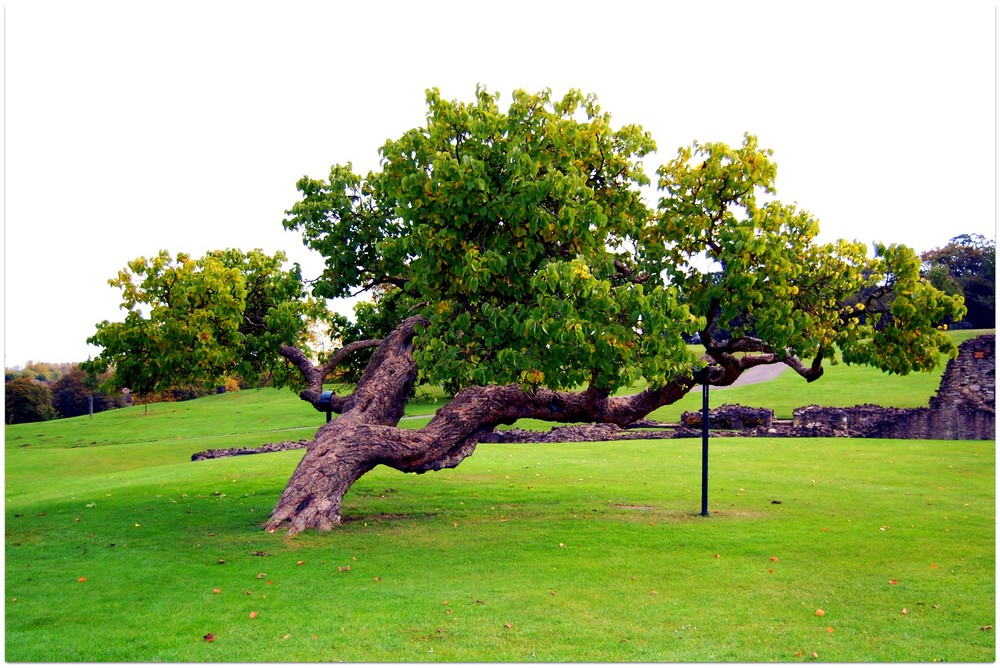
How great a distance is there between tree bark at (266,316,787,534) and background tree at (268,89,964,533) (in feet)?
0.13

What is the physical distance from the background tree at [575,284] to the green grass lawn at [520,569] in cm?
216

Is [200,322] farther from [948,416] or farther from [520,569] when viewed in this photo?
[948,416]

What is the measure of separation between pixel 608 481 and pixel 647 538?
767 centimetres

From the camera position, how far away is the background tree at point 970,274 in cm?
6494

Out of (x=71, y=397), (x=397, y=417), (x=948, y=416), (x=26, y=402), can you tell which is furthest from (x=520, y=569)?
(x=71, y=397)

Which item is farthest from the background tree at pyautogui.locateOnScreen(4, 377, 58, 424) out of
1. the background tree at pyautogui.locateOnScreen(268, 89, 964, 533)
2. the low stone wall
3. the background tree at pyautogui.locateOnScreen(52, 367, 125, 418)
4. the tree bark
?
the background tree at pyautogui.locateOnScreen(268, 89, 964, 533)

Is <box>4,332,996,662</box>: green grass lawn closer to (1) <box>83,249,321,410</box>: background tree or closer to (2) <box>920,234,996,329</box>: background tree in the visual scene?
(1) <box>83,249,321,410</box>: background tree

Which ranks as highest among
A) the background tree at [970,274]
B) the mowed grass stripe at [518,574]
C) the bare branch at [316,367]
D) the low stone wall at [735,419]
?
the background tree at [970,274]

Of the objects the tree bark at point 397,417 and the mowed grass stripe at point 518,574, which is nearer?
the mowed grass stripe at point 518,574

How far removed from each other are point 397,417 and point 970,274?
231 feet

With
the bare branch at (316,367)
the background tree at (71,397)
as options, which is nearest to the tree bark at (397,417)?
the bare branch at (316,367)

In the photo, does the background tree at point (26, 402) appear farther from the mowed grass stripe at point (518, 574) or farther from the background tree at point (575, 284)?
the background tree at point (575, 284)

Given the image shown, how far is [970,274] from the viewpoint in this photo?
237 feet

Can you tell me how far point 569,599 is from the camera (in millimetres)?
Answer: 10969
